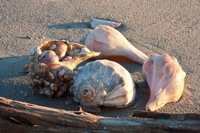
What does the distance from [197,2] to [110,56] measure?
1243 mm

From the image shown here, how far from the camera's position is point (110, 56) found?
3.02m

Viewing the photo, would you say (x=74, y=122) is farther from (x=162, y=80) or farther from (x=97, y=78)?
(x=162, y=80)

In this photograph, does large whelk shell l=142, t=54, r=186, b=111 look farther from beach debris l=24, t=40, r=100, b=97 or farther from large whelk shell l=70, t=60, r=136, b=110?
beach debris l=24, t=40, r=100, b=97

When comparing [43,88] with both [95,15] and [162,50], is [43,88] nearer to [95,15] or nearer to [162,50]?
[162,50]

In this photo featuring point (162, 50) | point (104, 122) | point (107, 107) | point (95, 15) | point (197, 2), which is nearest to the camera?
point (104, 122)

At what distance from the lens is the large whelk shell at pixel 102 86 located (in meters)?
2.50

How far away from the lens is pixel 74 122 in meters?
2.11

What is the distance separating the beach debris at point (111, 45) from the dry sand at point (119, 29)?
67 mm

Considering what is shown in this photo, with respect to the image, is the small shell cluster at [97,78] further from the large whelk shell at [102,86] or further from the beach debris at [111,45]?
the beach debris at [111,45]

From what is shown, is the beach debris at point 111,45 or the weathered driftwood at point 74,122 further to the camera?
the beach debris at point 111,45

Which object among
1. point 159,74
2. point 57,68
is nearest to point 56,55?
point 57,68

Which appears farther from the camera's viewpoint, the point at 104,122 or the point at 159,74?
the point at 159,74

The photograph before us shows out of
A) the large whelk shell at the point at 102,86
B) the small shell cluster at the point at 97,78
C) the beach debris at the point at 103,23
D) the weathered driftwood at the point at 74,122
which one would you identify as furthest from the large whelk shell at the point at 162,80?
the beach debris at the point at 103,23

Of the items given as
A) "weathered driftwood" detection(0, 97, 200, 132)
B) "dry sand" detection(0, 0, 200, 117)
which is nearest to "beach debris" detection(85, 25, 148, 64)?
"dry sand" detection(0, 0, 200, 117)
